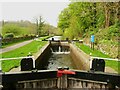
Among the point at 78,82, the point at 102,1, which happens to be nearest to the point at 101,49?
the point at 102,1

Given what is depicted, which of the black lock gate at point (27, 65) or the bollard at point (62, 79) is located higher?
the black lock gate at point (27, 65)

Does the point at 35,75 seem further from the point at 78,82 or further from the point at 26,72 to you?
the point at 78,82

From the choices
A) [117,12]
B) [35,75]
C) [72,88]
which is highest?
[117,12]

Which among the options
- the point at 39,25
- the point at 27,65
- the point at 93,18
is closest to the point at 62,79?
the point at 27,65

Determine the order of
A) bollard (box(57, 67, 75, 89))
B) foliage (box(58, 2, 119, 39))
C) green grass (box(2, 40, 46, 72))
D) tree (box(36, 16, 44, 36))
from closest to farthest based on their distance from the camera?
bollard (box(57, 67, 75, 89))
green grass (box(2, 40, 46, 72))
foliage (box(58, 2, 119, 39))
tree (box(36, 16, 44, 36))

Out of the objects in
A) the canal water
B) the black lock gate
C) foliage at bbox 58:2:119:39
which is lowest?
the canal water

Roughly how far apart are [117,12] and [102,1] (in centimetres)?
275

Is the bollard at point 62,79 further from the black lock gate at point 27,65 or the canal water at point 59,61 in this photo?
the canal water at point 59,61

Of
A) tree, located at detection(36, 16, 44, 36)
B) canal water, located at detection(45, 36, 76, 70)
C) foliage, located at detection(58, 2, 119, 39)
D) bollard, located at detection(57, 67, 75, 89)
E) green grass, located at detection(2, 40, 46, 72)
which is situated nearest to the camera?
bollard, located at detection(57, 67, 75, 89)

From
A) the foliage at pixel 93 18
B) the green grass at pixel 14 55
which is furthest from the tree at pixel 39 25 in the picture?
the green grass at pixel 14 55

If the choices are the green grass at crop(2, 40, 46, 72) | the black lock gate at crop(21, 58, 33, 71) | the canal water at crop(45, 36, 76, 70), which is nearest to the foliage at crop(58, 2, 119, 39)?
the canal water at crop(45, 36, 76, 70)

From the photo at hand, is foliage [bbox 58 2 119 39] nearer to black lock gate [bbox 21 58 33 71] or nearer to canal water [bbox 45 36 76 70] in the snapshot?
canal water [bbox 45 36 76 70]

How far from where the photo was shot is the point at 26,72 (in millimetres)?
8359

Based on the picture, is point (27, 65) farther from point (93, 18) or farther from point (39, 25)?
point (39, 25)
